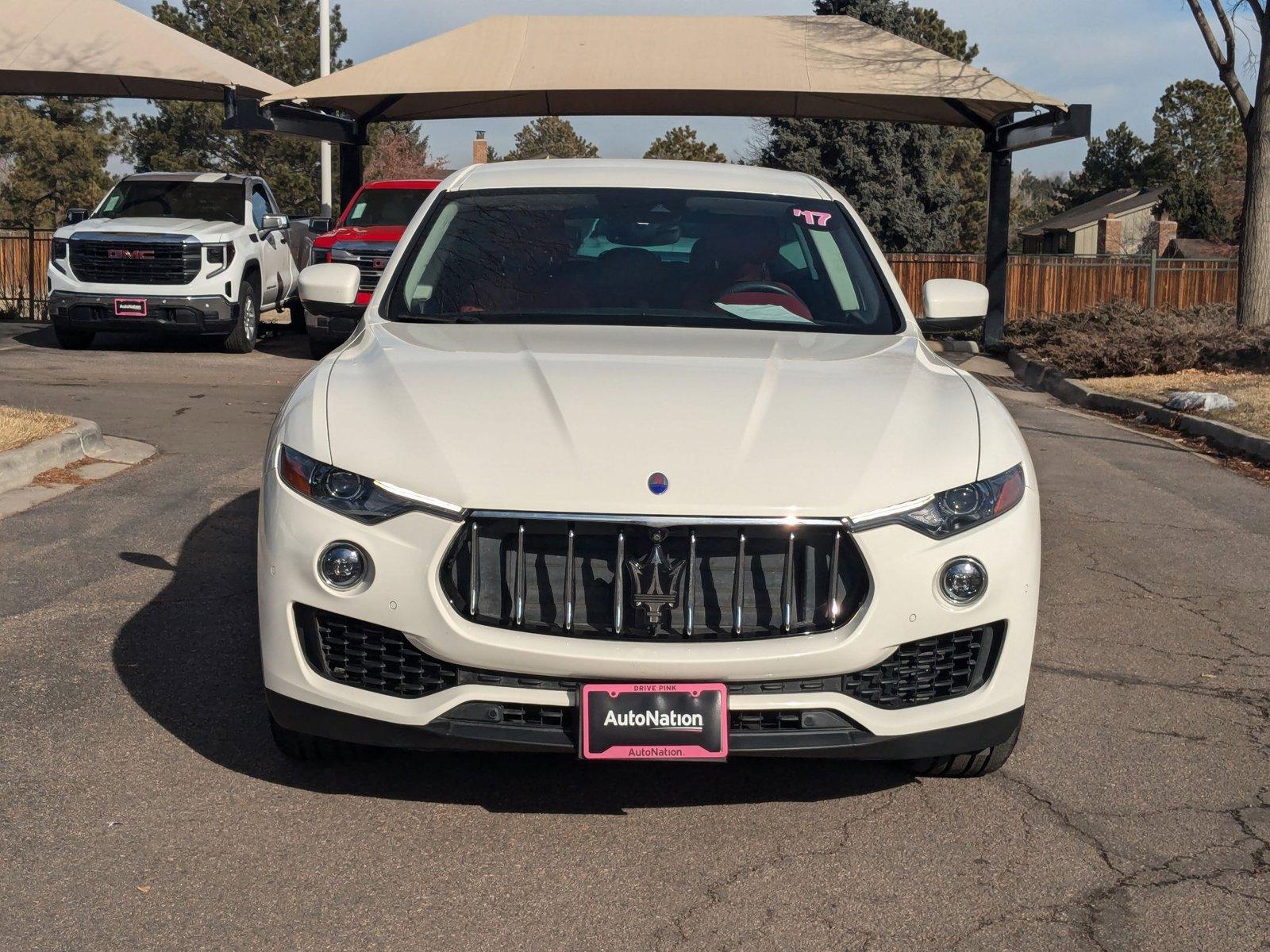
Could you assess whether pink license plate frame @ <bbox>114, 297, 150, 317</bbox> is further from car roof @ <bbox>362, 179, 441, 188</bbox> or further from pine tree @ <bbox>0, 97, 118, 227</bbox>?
pine tree @ <bbox>0, 97, 118, 227</bbox>

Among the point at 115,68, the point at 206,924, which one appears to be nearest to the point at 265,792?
the point at 206,924

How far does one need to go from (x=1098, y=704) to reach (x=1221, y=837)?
1112 mm

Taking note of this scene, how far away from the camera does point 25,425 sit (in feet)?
29.8

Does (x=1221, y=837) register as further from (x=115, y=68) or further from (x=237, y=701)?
(x=115, y=68)

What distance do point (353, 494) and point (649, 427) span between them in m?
0.72

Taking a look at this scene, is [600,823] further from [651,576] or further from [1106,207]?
[1106,207]

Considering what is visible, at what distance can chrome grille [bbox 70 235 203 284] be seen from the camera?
51.5ft

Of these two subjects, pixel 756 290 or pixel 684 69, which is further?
pixel 684 69

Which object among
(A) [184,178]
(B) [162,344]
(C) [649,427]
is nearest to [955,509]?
(C) [649,427]

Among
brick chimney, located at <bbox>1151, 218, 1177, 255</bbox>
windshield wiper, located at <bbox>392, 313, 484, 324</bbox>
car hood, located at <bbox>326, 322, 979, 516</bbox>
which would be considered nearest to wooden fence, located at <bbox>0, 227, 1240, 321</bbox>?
windshield wiper, located at <bbox>392, 313, 484, 324</bbox>

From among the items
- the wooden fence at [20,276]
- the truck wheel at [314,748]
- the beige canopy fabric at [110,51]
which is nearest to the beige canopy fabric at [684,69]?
the beige canopy fabric at [110,51]

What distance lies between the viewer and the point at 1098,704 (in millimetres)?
4785

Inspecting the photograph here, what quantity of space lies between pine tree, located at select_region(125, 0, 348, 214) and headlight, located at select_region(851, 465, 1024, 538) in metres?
52.9

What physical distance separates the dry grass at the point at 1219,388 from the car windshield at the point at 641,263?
7260 millimetres
